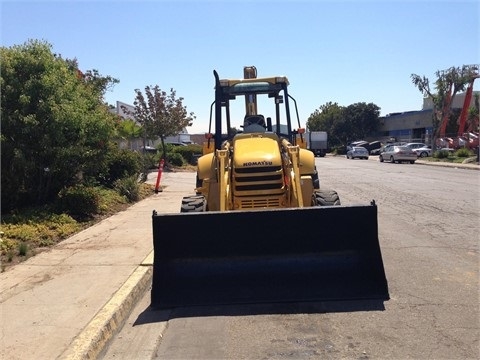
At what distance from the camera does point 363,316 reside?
5527 mm

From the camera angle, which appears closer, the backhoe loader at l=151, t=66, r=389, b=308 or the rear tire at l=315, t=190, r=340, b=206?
the backhoe loader at l=151, t=66, r=389, b=308

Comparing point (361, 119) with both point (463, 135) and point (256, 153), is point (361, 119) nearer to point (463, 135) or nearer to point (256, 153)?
point (463, 135)

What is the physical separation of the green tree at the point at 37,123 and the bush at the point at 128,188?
3.36 meters

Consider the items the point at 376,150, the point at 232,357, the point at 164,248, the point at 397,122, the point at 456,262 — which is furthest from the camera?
the point at 397,122

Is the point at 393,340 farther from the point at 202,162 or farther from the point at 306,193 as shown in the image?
the point at 202,162

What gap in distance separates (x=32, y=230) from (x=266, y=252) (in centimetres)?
515

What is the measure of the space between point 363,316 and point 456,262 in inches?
113

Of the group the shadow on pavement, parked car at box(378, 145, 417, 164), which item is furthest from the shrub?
the shadow on pavement

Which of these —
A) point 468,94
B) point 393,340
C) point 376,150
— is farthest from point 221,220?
point 376,150

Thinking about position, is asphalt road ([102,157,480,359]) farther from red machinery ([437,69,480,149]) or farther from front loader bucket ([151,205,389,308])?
red machinery ([437,69,480,149])

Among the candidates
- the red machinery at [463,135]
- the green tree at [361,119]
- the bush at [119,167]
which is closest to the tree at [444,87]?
the red machinery at [463,135]

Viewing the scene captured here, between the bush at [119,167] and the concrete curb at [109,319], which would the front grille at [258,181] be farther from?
the bush at [119,167]

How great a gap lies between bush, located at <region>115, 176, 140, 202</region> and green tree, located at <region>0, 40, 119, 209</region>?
3.36m

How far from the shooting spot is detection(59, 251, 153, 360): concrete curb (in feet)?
15.1
